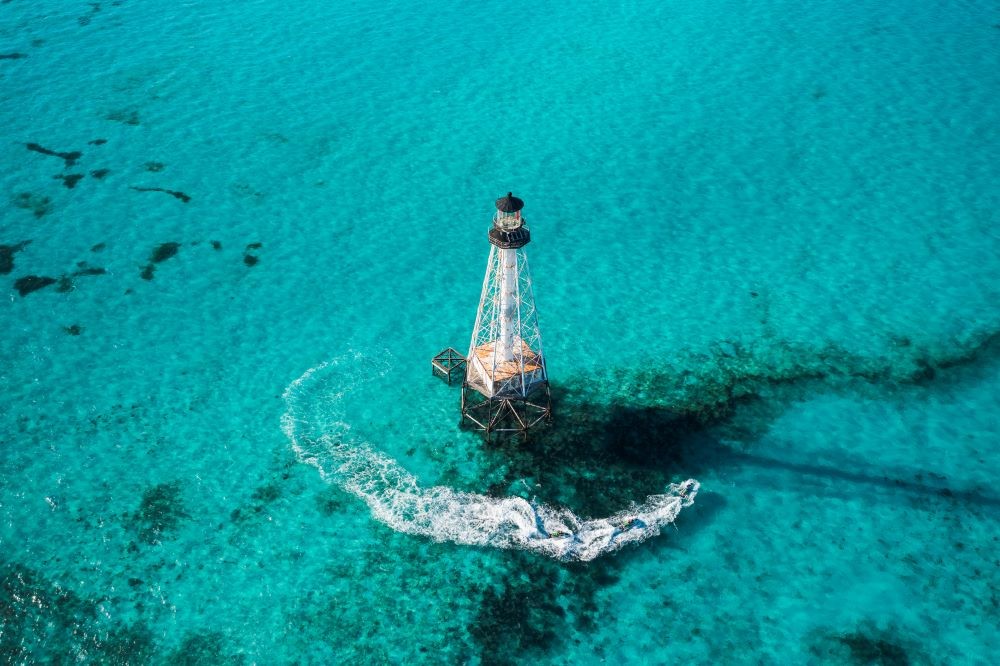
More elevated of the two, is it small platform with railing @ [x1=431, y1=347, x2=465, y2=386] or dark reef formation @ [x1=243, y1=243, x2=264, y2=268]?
dark reef formation @ [x1=243, y1=243, x2=264, y2=268]

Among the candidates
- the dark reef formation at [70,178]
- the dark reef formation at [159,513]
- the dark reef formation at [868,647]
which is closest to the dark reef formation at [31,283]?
the dark reef formation at [70,178]

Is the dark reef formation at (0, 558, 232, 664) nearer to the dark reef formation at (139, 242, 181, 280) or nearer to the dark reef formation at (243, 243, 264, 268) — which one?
the dark reef formation at (139, 242, 181, 280)

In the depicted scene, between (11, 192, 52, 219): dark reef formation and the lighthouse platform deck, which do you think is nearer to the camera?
the lighthouse platform deck

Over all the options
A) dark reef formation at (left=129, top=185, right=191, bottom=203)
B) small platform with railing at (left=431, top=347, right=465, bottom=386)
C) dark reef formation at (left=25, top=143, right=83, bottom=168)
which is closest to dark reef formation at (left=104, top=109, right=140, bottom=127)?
dark reef formation at (left=25, top=143, right=83, bottom=168)

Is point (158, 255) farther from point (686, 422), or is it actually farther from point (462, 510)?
point (686, 422)

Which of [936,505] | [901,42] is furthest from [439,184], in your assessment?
[901,42]

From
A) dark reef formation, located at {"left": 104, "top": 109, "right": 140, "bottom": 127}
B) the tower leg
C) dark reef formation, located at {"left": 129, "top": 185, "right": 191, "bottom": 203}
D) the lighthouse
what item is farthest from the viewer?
dark reef formation, located at {"left": 104, "top": 109, "right": 140, "bottom": 127}

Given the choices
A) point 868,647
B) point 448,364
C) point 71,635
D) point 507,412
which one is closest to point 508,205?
point 507,412
